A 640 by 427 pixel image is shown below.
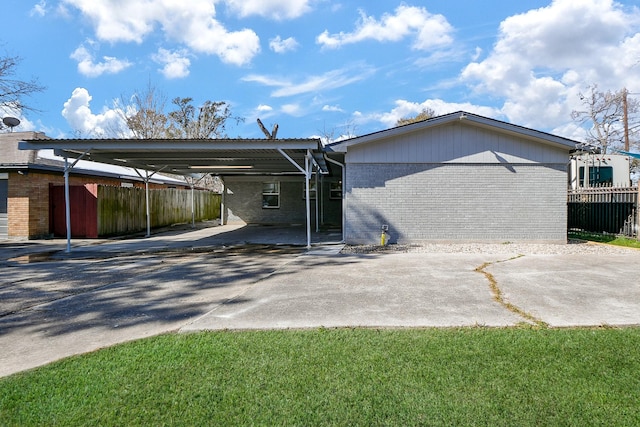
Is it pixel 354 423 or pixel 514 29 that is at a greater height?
pixel 514 29

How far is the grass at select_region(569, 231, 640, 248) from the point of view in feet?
35.5

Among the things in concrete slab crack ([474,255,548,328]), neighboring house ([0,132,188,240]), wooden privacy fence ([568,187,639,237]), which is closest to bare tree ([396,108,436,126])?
wooden privacy fence ([568,187,639,237])

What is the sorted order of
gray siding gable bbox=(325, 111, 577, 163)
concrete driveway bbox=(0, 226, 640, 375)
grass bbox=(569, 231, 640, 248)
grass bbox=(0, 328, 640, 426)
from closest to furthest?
1. grass bbox=(0, 328, 640, 426)
2. concrete driveway bbox=(0, 226, 640, 375)
3. grass bbox=(569, 231, 640, 248)
4. gray siding gable bbox=(325, 111, 577, 163)

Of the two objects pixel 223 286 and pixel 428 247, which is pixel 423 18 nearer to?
pixel 428 247

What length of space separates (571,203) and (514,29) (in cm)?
668

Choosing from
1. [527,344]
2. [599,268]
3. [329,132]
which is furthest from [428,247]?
[329,132]

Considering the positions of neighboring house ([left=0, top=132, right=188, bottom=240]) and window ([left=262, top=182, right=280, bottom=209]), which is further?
window ([left=262, top=182, right=280, bottom=209])

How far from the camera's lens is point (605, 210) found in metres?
12.7

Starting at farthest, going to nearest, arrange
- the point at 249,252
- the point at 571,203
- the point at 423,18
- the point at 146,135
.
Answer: the point at 146,135 → the point at 571,203 → the point at 423,18 → the point at 249,252

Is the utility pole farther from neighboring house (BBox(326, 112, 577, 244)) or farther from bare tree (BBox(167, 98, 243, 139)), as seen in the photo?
bare tree (BBox(167, 98, 243, 139))

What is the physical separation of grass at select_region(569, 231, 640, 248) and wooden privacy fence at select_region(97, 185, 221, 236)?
54.6 ft

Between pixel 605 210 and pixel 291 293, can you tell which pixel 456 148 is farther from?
pixel 291 293

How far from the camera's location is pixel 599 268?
7.31m

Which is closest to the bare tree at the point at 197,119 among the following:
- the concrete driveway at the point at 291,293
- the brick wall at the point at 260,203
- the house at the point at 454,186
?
the brick wall at the point at 260,203
